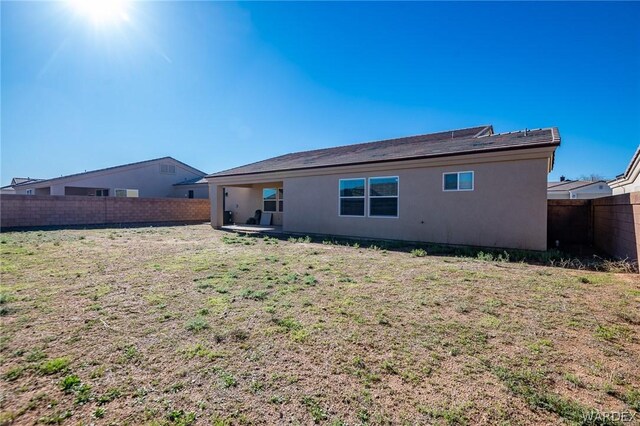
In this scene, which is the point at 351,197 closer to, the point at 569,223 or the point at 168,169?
the point at 569,223

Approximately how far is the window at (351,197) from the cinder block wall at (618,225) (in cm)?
707

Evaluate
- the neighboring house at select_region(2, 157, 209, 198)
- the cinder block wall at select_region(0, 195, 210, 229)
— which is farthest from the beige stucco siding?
the neighboring house at select_region(2, 157, 209, 198)

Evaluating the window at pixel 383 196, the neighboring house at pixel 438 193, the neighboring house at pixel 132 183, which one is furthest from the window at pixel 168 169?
the window at pixel 383 196

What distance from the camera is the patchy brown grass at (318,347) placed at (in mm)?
2223

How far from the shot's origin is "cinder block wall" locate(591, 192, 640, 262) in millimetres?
6035

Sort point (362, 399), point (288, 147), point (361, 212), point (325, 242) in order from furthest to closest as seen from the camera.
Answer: point (288, 147), point (361, 212), point (325, 242), point (362, 399)

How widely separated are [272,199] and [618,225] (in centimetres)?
1526

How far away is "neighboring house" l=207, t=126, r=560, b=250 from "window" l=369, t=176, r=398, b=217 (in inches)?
1.5

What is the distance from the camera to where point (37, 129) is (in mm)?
14062

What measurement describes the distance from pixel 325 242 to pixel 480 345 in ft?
25.6

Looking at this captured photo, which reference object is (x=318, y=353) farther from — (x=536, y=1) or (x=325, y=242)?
(x=536, y=1)

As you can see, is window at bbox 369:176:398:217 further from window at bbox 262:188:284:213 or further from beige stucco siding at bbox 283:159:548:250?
window at bbox 262:188:284:213

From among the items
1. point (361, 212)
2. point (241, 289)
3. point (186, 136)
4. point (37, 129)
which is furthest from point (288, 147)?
point (241, 289)

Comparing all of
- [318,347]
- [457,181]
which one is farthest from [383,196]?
[318,347]
